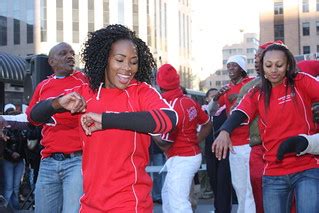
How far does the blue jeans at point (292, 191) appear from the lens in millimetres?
4043

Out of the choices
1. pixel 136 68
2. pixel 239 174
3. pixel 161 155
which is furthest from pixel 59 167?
pixel 161 155

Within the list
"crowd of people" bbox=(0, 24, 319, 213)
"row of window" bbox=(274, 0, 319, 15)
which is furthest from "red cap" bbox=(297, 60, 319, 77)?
"row of window" bbox=(274, 0, 319, 15)

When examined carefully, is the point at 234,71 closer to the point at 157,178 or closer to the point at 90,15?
the point at 157,178

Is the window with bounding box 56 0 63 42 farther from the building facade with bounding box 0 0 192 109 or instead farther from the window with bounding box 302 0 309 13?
the window with bounding box 302 0 309 13

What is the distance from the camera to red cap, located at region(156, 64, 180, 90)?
271 inches

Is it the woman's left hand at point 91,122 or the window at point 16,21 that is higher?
the window at point 16,21

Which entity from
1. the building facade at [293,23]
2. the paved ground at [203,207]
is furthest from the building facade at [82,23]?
the paved ground at [203,207]

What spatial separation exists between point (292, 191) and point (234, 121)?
656 mm

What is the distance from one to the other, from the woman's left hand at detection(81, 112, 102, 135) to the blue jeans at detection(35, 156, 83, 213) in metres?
1.71

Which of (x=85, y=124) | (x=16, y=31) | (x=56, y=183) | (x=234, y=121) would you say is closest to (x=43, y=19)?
(x=16, y=31)

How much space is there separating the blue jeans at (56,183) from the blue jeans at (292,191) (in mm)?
1470

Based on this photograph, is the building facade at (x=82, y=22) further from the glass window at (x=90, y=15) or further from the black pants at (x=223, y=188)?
the black pants at (x=223, y=188)

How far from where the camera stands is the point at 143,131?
9.93ft

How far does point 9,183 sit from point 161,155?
291cm
